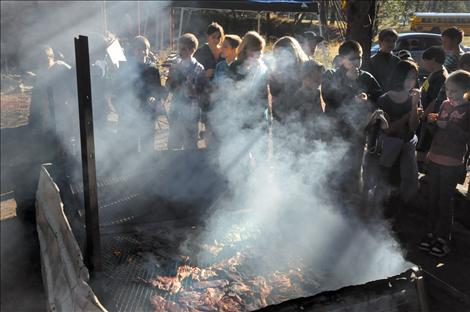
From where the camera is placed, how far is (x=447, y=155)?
Answer: 3.56 meters

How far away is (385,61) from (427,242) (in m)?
2.47

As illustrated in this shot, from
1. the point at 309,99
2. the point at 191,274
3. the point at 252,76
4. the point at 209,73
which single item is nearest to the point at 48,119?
the point at 209,73

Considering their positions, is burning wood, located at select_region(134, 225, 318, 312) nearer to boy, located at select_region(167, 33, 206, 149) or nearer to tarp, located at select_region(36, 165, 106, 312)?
tarp, located at select_region(36, 165, 106, 312)

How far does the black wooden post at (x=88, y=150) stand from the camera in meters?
2.40

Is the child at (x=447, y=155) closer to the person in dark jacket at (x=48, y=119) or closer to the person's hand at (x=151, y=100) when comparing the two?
the person's hand at (x=151, y=100)

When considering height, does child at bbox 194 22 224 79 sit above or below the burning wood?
above

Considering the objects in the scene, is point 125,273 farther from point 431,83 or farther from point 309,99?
point 431,83

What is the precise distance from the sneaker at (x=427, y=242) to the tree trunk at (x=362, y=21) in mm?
3283

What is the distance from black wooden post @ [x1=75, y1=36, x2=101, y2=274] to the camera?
7.89 ft

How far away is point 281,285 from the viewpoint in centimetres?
281

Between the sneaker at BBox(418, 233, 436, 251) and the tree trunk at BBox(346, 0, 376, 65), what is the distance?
3.28m

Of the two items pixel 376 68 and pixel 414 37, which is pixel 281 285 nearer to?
pixel 376 68

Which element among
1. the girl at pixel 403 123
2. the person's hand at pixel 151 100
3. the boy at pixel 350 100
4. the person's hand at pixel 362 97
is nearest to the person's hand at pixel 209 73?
the person's hand at pixel 151 100

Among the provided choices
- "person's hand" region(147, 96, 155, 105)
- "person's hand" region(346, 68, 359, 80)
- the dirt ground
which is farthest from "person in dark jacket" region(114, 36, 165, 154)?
"person's hand" region(346, 68, 359, 80)
